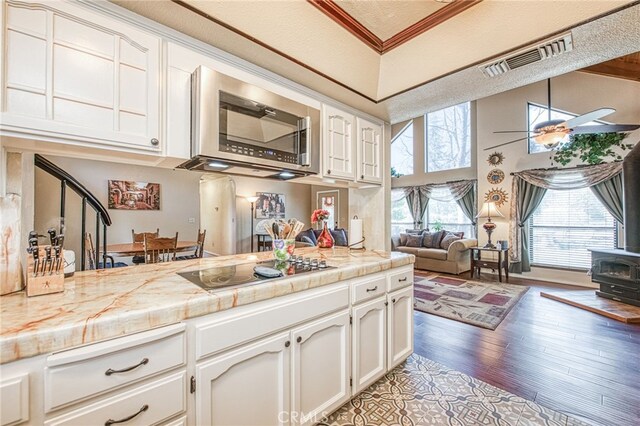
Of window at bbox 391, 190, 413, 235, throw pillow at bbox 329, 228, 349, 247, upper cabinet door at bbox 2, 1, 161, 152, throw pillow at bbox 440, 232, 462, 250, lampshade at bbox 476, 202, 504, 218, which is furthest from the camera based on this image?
window at bbox 391, 190, 413, 235

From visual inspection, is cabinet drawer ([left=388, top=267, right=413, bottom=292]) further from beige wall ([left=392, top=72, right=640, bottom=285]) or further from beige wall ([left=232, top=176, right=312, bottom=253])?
beige wall ([left=232, top=176, right=312, bottom=253])

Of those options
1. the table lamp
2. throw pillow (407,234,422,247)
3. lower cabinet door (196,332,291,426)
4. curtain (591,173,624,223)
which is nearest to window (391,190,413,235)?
throw pillow (407,234,422,247)

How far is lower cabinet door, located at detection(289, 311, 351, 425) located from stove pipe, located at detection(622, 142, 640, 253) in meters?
4.73

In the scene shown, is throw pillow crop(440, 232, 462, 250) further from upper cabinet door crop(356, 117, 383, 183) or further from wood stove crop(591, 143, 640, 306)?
upper cabinet door crop(356, 117, 383, 183)

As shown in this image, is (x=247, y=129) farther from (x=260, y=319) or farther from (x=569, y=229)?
(x=569, y=229)

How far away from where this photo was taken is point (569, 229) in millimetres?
5090

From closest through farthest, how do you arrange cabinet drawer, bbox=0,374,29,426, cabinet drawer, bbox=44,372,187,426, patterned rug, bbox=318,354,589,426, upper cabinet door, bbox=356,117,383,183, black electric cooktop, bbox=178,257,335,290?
cabinet drawer, bbox=0,374,29,426 < cabinet drawer, bbox=44,372,187,426 < black electric cooktop, bbox=178,257,335,290 < patterned rug, bbox=318,354,589,426 < upper cabinet door, bbox=356,117,383,183

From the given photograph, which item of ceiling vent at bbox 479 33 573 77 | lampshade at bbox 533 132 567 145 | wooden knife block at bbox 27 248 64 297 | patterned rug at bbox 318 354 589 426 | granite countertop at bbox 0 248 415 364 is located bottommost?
patterned rug at bbox 318 354 589 426

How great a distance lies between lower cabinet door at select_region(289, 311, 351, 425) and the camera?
1408 millimetres

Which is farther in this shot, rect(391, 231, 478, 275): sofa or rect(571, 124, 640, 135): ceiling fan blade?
rect(391, 231, 478, 275): sofa

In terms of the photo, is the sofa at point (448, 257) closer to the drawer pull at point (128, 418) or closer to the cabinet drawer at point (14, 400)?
the drawer pull at point (128, 418)

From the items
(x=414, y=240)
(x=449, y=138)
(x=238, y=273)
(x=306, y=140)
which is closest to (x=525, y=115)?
(x=449, y=138)

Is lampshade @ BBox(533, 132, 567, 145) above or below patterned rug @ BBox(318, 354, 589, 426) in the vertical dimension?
above

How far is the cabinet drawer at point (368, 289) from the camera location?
173 centimetres
